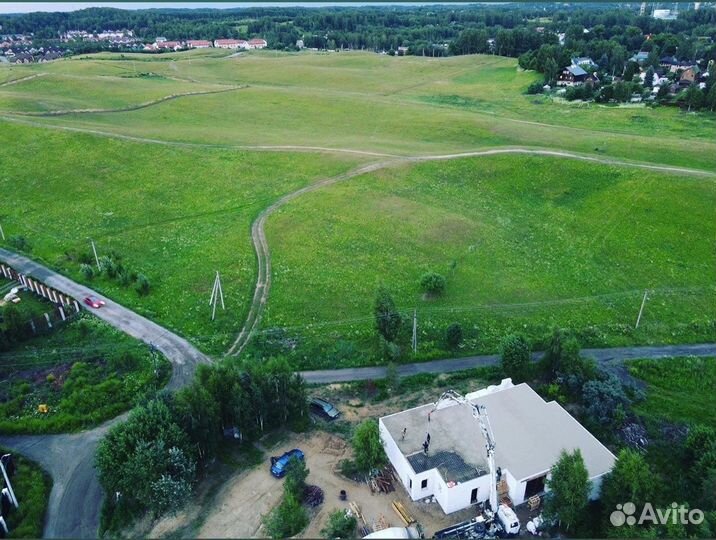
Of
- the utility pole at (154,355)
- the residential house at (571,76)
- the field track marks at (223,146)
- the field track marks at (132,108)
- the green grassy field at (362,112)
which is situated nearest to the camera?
the utility pole at (154,355)

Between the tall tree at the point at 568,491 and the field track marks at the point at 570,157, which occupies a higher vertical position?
the field track marks at the point at 570,157

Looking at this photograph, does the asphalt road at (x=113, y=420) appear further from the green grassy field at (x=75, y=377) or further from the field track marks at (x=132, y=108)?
the field track marks at (x=132, y=108)

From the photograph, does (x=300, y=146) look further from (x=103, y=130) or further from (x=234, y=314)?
(x=234, y=314)

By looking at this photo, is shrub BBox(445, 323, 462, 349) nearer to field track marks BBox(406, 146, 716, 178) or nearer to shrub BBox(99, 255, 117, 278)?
shrub BBox(99, 255, 117, 278)

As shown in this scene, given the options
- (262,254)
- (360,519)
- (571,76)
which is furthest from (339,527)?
(571,76)

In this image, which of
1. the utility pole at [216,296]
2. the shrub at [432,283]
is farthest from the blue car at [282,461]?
the shrub at [432,283]

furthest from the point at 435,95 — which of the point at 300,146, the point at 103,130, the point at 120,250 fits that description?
the point at 120,250

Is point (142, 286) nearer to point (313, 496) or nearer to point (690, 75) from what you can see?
point (313, 496)

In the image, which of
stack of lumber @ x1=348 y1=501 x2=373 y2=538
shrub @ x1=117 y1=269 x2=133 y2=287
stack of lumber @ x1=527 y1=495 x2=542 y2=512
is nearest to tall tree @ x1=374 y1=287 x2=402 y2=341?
stack of lumber @ x1=348 y1=501 x2=373 y2=538
